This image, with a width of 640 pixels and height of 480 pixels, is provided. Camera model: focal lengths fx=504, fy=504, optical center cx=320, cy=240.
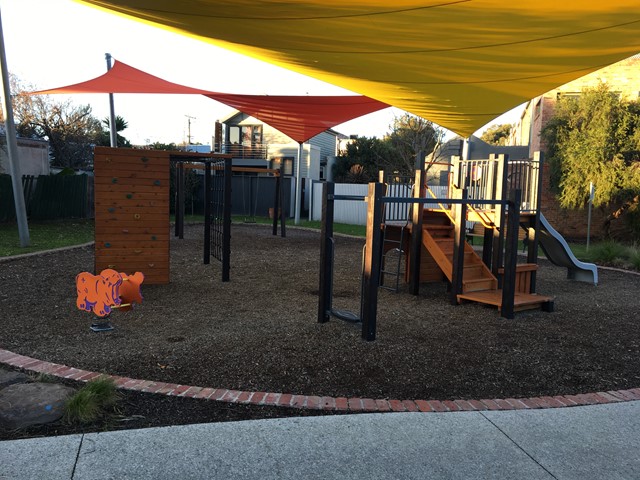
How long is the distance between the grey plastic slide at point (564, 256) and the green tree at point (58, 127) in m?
28.9

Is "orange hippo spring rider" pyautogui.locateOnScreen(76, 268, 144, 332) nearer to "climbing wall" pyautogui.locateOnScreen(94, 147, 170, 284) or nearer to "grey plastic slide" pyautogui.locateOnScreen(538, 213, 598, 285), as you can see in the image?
"climbing wall" pyautogui.locateOnScreen(94, 147, 170, 284)

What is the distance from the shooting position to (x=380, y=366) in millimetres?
4672

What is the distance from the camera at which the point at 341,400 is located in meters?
3.83

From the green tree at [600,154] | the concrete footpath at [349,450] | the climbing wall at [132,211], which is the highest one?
the green tree at [600,154]

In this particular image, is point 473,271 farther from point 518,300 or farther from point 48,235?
point 48,235

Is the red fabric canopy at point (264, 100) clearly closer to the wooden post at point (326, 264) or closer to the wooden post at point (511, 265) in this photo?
the wooden post at point (511, 265)

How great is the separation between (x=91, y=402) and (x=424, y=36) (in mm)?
4660

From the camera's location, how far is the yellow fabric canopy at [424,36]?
4578mm

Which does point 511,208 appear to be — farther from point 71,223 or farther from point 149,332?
point 71,223

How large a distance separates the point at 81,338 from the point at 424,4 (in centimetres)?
471

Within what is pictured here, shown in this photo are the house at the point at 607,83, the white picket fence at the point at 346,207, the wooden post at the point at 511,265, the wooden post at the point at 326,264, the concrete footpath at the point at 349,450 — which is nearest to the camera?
the concrete footpath at the point at 349,450

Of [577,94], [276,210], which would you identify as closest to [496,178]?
[276,210]

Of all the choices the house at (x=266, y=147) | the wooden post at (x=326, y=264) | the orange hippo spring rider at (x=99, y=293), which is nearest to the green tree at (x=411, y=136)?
the house at (x=266, y=147)

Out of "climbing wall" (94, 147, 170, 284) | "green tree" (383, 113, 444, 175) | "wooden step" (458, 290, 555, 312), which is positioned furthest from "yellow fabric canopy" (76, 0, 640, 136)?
"green tree" (383, 113, 444, 175)
